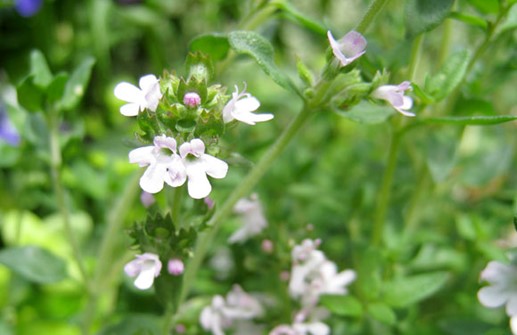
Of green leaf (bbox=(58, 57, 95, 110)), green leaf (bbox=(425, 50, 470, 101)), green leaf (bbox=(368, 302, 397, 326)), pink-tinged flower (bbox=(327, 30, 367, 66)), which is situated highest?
green leaf (bbox=(58, 57, 95, 110))

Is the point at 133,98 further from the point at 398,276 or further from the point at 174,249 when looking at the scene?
the point at 398,276

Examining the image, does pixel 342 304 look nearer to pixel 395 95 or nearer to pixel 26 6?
pixel 395 95

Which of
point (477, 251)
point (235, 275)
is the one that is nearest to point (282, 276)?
point (235, 275)

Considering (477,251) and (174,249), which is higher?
(477,251)

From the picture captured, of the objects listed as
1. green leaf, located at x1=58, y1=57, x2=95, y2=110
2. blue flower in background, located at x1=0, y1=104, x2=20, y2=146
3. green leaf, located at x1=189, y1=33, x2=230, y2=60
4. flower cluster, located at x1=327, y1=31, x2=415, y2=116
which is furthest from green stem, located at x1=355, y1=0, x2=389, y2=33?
blue flower in background, located at x1=0, y1=104, x2=20, y2=146

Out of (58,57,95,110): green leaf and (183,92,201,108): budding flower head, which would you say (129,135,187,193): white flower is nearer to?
(183,92,201,108): budding flower head

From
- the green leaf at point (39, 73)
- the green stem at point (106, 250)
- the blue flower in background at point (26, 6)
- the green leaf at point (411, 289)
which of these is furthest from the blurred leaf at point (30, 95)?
the blue flower in background at point (26, 6)
